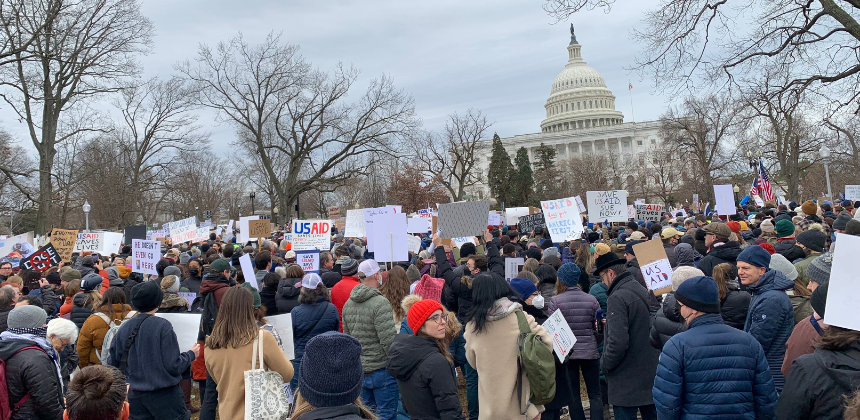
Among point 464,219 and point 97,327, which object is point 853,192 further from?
point 97,327

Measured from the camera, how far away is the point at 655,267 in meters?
6.02

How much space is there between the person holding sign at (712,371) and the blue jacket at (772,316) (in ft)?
2.88


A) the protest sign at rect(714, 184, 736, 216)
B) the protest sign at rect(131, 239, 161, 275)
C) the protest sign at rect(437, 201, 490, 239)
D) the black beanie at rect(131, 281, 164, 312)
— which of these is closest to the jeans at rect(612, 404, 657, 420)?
the black beanie at rect(131, 281, 164, 312)

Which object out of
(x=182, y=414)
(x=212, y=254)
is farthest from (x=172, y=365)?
(x=212, y=254)

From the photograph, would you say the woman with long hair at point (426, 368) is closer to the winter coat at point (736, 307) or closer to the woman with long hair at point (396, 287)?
the woman with long hair at point (396, 287)

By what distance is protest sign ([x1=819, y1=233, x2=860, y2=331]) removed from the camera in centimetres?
286

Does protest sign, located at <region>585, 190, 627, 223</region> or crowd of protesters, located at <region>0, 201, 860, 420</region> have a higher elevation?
protest sign, located at <region>585, 190, 627, 223</region>

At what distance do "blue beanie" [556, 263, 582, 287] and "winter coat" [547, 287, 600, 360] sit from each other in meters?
0.11

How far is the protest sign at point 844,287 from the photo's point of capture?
286 centimetres

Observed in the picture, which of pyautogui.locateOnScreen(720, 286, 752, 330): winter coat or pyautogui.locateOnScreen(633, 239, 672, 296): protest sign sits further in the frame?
pyautogui.locateOnScreen(633, 239, 672, 296): protest sign

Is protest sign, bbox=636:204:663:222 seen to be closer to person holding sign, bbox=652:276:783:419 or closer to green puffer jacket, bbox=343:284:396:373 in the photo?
green puffer jacket, bbox=343:284:396:373

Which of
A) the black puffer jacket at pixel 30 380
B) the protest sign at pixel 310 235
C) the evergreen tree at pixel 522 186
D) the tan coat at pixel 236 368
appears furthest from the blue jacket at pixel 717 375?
the evergreen tree at pixel 522 186

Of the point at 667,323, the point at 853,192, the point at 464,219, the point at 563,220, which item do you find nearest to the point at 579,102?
the point at 853,192

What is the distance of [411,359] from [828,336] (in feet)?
7.34
